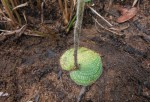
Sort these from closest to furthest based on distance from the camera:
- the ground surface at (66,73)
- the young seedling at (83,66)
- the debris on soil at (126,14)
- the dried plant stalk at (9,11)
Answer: the young seedling at (83,66), the ground surface at (66,73), the dried plant stalk at (9,11), the debris on soil at (126,14)

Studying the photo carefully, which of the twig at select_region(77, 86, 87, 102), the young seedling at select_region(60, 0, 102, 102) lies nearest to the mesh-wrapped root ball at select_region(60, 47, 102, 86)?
the young seedling at select_region(60, 0, 102, 102)

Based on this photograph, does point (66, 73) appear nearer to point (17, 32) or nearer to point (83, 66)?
point (83, 66)

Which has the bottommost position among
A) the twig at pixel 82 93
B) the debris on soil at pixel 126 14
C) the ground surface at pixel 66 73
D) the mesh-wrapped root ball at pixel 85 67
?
the twig at pixel 82 93

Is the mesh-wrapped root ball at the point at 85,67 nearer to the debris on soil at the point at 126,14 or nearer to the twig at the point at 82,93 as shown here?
the twig at the point at 82,93

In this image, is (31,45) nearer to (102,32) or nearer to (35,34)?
(35,34)

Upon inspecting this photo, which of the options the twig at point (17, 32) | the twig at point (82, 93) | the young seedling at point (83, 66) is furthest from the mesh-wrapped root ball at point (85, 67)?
the twig at point (17, 32)

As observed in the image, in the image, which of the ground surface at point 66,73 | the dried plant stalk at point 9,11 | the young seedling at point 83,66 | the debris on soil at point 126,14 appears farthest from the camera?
the debris on soil at point 126,14

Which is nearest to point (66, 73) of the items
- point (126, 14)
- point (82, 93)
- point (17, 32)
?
point (82, 93)

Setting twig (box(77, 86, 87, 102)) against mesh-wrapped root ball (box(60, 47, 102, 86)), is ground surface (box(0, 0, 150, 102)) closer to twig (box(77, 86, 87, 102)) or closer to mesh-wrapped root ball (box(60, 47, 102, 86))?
twig (box(77, 86, 87, 102))
